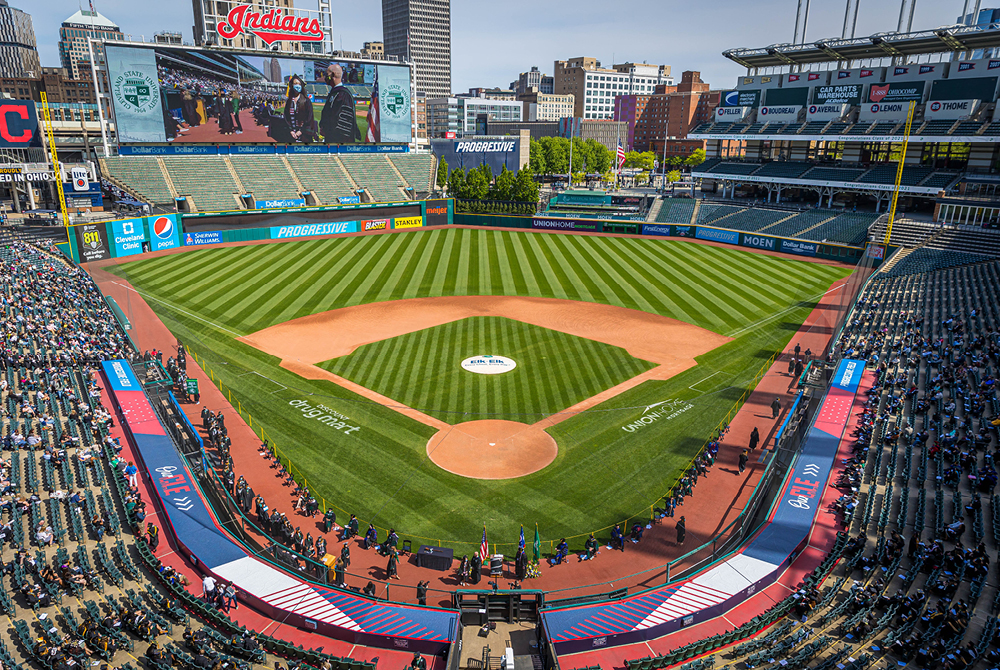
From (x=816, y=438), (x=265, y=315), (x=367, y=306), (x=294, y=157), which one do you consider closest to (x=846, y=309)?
(x=816, y=438)

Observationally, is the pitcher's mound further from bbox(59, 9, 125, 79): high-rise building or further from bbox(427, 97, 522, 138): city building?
bbox(59, 9, 125, 79): high-rise building

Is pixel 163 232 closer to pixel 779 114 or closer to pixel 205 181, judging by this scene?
pixel 205 181

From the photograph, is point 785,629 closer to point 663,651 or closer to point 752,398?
point 663,651

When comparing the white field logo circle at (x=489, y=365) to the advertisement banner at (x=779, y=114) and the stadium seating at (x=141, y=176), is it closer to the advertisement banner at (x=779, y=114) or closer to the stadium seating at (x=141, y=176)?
the stadium seating at (x=141, y=176)

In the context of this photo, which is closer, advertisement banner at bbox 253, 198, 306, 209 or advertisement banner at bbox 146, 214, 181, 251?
advertisement banner at bbox 146, 214, 181, 251

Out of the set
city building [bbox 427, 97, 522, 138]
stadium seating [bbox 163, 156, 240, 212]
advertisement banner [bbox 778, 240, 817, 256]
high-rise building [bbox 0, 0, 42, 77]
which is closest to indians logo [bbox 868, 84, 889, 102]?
advertisement banner [bbox 778, 240, 817, 256]
